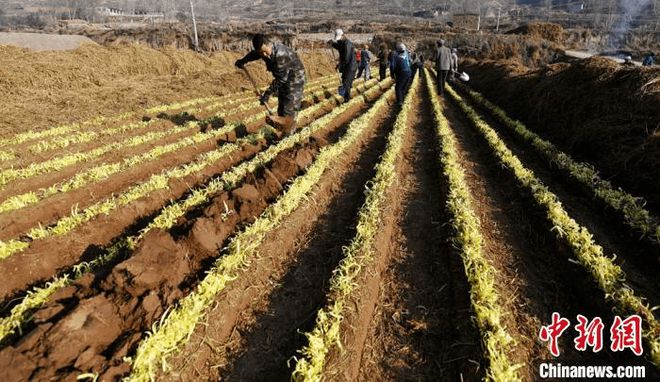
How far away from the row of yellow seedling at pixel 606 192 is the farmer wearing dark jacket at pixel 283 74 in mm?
5428

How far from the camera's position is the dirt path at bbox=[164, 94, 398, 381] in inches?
126

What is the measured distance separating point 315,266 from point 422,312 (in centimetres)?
134

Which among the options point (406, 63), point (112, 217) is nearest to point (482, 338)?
point (112, 217)

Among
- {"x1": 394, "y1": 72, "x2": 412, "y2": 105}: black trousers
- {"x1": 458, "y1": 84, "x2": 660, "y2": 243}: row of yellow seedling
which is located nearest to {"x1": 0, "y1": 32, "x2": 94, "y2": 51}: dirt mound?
{"x1": 394, "y1": 72, "x2": 412, "y2": 105}: black trousers

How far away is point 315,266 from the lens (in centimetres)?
441

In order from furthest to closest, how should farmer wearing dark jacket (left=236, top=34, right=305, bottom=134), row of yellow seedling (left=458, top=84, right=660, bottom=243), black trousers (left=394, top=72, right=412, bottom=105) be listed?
A: black trousers (left=394, top=72, right=412, bottom=105) → farmer wearing dark jacket (left=236, top=34, right=305, bottom=134) → row of yellow seedling (left=458, top=84, right=660, bottom=243)

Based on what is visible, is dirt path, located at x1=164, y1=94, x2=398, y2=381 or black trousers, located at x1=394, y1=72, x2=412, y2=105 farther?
black trousers, located at x1=394, y1=72, x2=412, y2=105

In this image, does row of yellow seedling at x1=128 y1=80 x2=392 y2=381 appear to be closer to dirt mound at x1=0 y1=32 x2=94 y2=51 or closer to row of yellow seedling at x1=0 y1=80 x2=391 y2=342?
row of yellow seedling at x1=0 y1=80 x2=391 y2=342

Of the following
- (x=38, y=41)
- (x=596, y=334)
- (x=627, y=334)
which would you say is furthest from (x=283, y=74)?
(x=38, y=41)

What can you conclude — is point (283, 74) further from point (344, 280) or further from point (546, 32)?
point (546, 32)

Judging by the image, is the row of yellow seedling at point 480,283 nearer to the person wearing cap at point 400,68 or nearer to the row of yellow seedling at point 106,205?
the row of yellow seedling at point 106,205

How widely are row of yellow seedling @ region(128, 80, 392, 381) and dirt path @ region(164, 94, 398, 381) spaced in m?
0.12

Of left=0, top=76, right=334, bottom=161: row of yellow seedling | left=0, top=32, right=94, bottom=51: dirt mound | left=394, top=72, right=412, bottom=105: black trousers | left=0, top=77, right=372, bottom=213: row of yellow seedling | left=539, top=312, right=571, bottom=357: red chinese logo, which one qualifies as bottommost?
left=539, top=312, right=571, bottom=357: red chinese logo

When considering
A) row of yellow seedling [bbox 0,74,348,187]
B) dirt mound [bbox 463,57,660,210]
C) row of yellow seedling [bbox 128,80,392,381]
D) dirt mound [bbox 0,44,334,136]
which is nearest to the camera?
row of yellow seedling [bbox 128,80,392,381]
